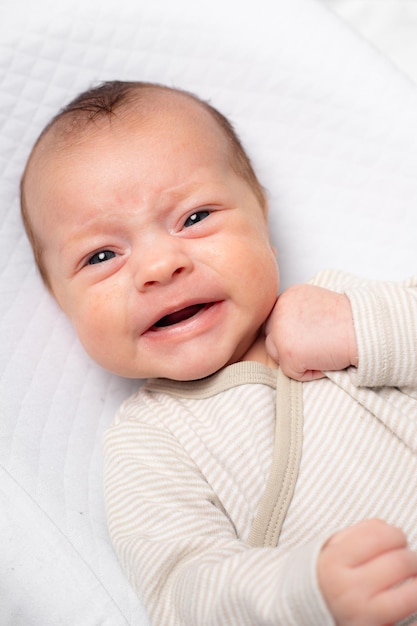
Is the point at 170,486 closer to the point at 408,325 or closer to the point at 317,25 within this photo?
the point at 408,325

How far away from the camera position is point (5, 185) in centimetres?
115

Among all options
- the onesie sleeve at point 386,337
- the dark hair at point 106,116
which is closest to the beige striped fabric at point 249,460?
the onesie sleeve at point 386,337

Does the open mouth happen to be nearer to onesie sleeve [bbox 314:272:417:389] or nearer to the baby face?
the baby face

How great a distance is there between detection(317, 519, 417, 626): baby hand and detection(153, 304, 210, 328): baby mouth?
39cm

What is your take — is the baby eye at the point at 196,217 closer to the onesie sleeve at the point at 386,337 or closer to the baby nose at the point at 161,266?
the baby nose at the point at 161,266

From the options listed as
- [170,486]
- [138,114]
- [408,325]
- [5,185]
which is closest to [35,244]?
[5,185]

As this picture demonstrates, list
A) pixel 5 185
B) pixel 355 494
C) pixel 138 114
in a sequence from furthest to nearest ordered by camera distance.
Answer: pixel 5 185
pixel 138 114
pixel 355 494

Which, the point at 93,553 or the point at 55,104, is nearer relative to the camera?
the point at 93,553

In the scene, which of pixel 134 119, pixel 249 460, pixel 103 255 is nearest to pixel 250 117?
pixel 134 119

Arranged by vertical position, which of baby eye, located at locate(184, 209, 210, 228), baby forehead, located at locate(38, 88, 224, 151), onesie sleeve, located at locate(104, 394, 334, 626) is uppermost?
baby forehead, located at locate(38, 88, 224, 151)

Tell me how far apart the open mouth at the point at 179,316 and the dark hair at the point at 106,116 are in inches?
8.6

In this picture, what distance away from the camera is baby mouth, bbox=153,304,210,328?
37.6 inches

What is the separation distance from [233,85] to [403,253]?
1.38 feet

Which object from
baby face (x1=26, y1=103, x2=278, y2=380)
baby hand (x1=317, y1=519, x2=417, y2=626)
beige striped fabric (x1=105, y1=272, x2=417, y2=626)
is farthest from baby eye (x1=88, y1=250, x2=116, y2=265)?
baby hand (x1=317, y1=519, x2=417, y2=626)
